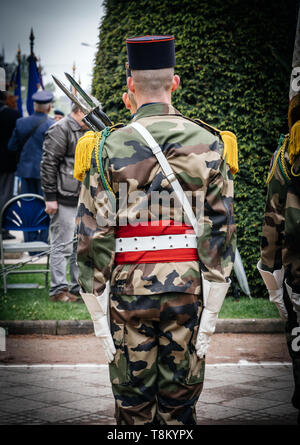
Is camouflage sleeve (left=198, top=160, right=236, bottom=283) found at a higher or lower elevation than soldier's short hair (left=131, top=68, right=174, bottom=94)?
lower

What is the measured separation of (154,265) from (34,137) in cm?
741

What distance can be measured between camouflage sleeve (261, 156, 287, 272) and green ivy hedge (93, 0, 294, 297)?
4292 mm

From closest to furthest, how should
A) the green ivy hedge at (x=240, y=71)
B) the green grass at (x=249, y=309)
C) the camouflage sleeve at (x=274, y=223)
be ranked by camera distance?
1. the camouflage sleeve at (x=274, y=223)
2. the green grass at (x=249, y=309)
3. the green ivy hedge at (x=240, y=71)

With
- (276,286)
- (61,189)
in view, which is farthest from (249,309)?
(276,286)

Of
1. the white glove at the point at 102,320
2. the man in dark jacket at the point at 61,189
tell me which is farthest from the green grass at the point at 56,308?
the white glove at the point at 102,320

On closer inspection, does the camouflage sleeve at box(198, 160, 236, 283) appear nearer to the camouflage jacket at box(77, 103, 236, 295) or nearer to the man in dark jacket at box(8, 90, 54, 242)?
the camouflage jacket at box(77, 103, 236, 295)

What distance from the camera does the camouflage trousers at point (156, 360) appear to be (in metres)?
2.90

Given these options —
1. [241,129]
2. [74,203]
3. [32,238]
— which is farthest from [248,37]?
[32,238]

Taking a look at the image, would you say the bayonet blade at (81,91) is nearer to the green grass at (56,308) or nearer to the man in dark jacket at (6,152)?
the green grass at (56,308)

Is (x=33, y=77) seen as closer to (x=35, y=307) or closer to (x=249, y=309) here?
(x=35, y=307)

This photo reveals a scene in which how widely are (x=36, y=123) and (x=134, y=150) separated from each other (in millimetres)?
7246

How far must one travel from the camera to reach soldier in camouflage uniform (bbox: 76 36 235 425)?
9.54 feet

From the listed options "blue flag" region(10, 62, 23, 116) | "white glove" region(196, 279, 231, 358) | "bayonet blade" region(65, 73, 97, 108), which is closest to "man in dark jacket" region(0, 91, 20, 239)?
"bayonet blade" region(65, 73, 97, 108)

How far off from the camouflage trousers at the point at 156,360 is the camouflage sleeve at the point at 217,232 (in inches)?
6.0
